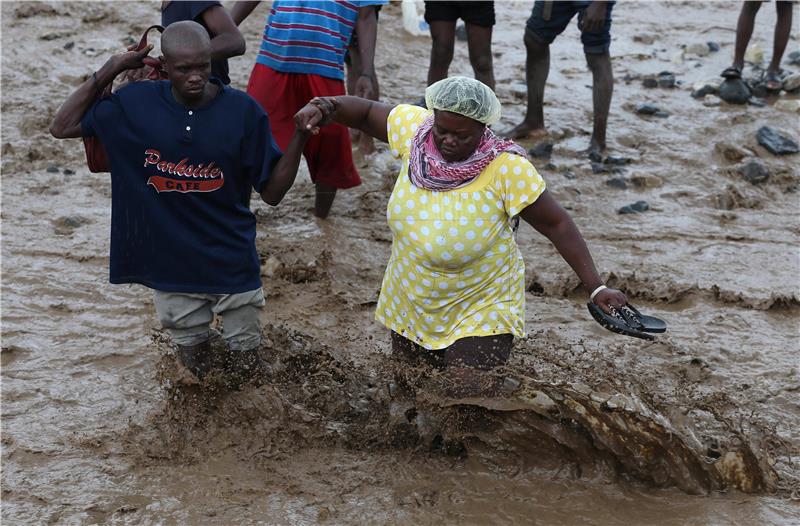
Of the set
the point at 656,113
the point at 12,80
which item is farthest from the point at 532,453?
the point at 12,80

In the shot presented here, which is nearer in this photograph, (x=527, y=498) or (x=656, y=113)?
(x=527, y=498)

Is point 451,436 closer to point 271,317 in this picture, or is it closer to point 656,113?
point 271,317

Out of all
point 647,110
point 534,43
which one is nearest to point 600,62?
point 534,43

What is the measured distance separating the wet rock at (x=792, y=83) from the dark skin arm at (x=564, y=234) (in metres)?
5.45

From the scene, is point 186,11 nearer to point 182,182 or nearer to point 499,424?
point 182,182

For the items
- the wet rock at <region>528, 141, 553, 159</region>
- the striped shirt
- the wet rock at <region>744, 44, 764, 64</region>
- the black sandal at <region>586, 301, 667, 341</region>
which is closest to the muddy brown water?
the wet rock at <region>528, 141, 553, 159</region>

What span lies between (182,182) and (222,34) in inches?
40.3

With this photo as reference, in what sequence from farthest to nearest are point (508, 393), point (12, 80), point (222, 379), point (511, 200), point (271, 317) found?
point (12, 80) < point (271, 317) < point (222, 379) < point (508, 393) < point (511, 200)

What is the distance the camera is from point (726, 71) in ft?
25.8

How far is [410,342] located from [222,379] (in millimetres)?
785

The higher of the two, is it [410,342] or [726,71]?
[726,71]

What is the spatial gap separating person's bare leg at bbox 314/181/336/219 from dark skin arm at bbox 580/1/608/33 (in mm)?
2292

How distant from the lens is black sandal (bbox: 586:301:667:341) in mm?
3215

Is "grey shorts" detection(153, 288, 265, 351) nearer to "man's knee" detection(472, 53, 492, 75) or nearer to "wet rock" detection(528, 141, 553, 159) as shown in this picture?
"wet rock" detection(528, 141, 553, 159)
